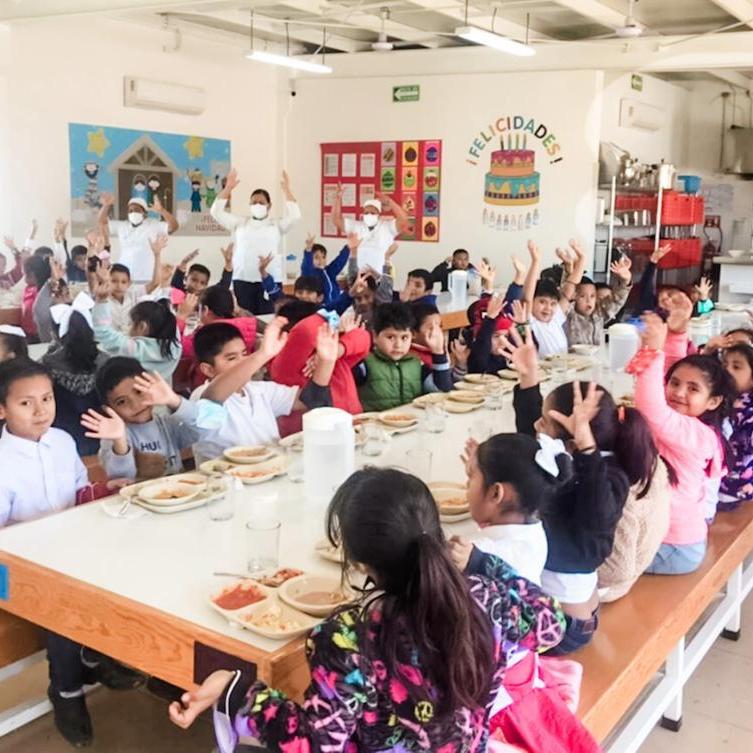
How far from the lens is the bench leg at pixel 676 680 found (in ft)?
8.59

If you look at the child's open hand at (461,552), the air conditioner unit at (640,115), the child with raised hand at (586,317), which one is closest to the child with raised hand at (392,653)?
the child's open hand at (461,552)

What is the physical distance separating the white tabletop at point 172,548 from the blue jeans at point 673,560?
718 mm

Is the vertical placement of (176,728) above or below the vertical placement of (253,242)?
below

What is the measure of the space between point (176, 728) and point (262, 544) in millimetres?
968

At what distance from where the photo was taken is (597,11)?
24.8 feet

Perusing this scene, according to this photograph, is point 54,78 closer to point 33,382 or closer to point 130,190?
point 130,190

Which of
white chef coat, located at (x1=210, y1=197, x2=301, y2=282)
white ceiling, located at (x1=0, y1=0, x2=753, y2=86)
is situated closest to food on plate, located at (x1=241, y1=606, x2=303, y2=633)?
white ceiling, located at (x1=0, y1=0, x2=753, y2=86)

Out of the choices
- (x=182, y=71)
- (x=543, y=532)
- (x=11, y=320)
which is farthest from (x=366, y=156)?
(x=543, y=532)

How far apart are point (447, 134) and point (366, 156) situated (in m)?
0.94

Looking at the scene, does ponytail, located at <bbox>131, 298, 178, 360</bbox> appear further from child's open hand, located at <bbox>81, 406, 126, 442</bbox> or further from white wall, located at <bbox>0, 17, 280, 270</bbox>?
white wall, located at <bbox>0, 17, 280, 270</bbox>

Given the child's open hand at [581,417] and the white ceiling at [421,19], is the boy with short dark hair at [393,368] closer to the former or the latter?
the child's open hand at [581,417]

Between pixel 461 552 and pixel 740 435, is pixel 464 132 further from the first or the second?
pixel 461 552

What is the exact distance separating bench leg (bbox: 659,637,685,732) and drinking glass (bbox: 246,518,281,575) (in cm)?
129

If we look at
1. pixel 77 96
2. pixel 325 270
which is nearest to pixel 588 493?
pixel 325 270
